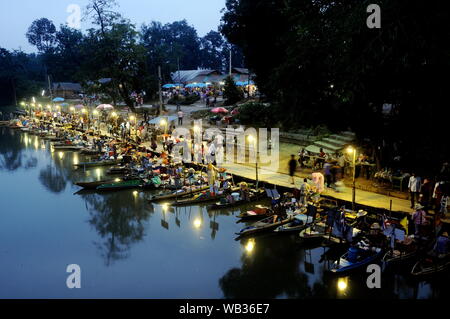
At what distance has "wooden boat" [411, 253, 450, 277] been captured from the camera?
959 centimetres

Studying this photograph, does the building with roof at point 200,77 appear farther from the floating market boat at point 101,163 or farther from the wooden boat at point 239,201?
the wooden boat at point 239,201

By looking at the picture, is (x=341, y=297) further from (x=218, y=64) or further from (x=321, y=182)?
(x=218, y=64)

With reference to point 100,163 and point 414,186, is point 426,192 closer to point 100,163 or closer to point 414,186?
point 414,186

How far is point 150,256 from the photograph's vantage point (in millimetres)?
12273

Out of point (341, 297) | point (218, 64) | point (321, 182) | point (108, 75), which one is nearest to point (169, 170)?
point (321, 182)

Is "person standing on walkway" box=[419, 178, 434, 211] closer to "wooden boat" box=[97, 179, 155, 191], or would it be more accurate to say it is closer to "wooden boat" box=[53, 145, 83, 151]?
"wooden boat" box=[97, 179, 155, 191]

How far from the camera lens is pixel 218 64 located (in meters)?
82.9

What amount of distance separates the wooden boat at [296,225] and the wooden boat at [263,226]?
0.16 meters

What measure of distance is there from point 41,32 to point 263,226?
4363 inches

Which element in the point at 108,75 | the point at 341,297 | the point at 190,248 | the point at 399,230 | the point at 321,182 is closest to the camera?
the point at 341,297

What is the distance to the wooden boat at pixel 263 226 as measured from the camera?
13.1 metres

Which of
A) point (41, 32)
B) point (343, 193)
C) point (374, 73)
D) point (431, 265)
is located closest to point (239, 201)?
point (343, 193)

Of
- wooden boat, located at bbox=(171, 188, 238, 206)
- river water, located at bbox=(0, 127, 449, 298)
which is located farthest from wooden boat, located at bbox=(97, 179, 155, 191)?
wooden boat, located at bbox=(171, 188, 238, 206)
